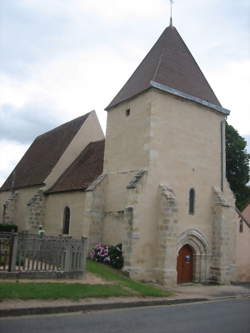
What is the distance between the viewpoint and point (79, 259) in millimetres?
12289

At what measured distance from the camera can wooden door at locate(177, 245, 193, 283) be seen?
1683cm

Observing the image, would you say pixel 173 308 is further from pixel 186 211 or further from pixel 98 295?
pixel 186 211

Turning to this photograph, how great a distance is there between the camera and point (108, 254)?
16.2 meters

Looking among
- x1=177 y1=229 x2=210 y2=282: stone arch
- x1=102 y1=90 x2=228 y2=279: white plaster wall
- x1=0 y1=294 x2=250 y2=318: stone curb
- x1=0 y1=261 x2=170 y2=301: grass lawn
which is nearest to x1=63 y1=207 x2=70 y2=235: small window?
x1=102 y1=90 x2=228 y2=279: white plaster wall

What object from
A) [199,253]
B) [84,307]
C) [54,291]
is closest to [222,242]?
[199,253]

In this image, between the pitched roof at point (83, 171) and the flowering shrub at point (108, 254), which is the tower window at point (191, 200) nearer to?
the flowering shrub at point (108, 254)

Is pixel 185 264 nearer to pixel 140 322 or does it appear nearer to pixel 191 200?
pixel 191 200

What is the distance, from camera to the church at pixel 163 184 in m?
15.4

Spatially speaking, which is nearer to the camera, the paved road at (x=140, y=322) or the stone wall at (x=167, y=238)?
the paved road at (x=140, y=322)

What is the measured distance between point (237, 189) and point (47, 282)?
2160 cm

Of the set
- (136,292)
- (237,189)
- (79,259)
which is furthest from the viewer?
(237,189)

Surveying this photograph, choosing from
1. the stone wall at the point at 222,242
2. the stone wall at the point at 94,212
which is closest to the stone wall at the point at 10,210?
the stone wall at the point at 94,212

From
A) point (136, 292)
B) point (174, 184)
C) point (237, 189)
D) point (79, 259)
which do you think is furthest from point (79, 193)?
point (237, 189)

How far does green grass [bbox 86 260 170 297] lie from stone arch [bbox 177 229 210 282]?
4.22m
